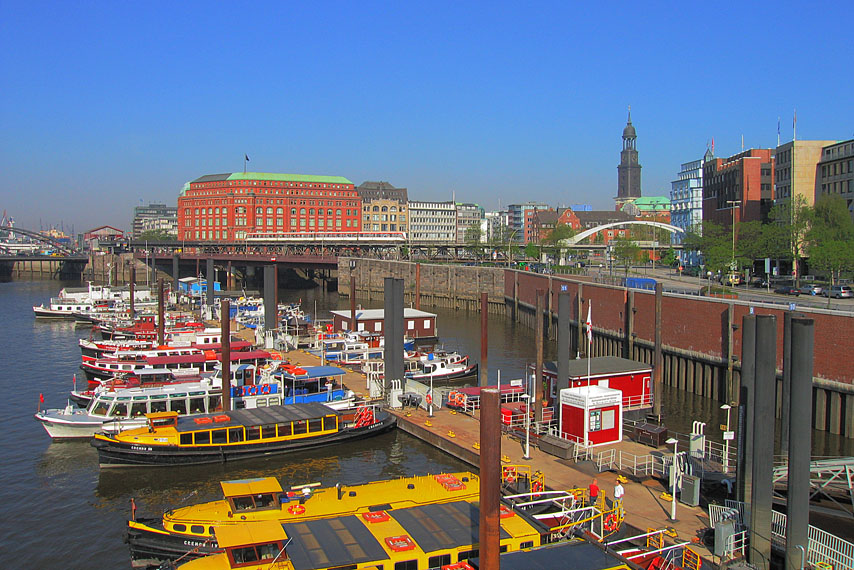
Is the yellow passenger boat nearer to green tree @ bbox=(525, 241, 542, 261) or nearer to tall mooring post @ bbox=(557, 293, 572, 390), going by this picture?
tall mooring post @ bbox=(557, 293, 572, 390)

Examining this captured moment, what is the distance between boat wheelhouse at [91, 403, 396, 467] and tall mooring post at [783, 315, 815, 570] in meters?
21.4

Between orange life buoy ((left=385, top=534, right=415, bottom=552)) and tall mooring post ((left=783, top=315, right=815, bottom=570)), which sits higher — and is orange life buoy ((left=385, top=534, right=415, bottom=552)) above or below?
below

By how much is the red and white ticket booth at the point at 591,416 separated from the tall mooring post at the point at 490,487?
1616 centimetres

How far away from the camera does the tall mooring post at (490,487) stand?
15.0 m

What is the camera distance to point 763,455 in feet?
67.4

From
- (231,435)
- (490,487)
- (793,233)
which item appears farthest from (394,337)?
(793,233)

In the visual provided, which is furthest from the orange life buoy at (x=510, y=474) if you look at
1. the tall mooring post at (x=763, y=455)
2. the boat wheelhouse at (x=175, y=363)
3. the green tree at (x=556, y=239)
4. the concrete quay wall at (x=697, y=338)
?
the green tree at (x=556, y=239)

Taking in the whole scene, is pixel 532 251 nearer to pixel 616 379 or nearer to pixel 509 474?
pixel 616 379

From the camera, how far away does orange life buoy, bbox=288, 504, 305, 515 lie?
2205 centimetres

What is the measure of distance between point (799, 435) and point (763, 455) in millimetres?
1922

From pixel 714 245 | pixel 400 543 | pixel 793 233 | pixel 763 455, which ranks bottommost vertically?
pixel 400 543

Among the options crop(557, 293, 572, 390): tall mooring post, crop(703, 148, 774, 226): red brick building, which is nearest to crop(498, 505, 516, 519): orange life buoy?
crop(557, 293, 572, 390): tall mooring post

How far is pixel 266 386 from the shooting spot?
41250mm

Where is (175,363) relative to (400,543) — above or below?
below
